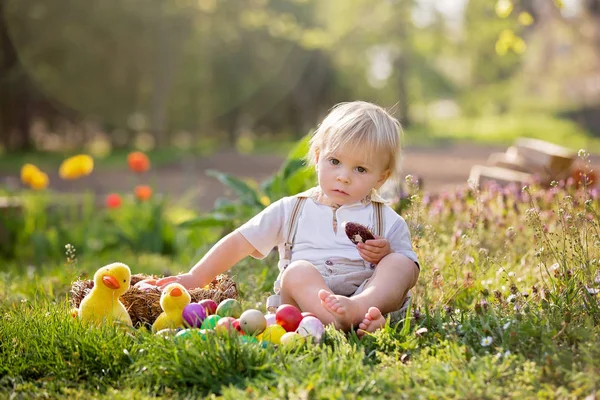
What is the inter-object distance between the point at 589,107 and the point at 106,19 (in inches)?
672

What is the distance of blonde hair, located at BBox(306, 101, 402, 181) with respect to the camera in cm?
299

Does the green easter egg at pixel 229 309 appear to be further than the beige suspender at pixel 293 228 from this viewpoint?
No

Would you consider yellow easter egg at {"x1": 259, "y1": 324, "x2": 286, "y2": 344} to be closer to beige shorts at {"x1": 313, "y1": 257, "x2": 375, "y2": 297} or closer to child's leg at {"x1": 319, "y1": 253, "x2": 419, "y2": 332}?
child's leg at {"x1": 319, "y1": 253, "x2": 419, "y2": 332}

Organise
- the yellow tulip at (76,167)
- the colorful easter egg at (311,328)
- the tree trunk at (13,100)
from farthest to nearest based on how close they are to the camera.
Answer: the tree trunk at (13,100) → the yellow tulip at (76,167) → the colorful easter egg at (311,328)

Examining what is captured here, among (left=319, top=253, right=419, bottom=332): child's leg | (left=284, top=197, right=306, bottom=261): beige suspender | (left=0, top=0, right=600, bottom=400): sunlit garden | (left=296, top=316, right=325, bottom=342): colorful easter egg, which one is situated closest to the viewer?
(left=0, top=0, right=600, bottom=400): sunlit garden

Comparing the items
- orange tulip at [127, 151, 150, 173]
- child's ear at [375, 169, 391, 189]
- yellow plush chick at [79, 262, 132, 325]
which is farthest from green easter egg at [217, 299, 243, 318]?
orange tulip at [127, 151, 150, 173]

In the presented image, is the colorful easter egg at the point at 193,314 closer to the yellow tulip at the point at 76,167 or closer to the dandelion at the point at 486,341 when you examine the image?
the dandelion at the point at 486,341

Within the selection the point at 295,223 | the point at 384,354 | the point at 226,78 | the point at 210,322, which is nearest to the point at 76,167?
the point at 295,223

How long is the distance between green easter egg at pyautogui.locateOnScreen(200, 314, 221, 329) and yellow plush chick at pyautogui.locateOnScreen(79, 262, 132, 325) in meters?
0.31

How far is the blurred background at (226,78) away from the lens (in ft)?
53.6

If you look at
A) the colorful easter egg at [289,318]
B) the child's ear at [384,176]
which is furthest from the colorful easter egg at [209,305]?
the child's ear at [384,176]

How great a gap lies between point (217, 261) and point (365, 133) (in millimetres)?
802

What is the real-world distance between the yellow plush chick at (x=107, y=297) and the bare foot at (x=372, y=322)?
845 mm

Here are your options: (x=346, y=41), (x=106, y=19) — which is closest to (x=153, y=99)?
(x=106, y=19)
